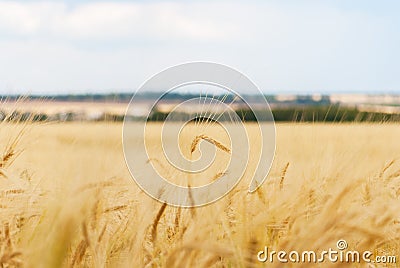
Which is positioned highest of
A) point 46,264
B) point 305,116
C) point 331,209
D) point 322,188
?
point 305,116

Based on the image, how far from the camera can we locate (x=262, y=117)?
1.31 metres

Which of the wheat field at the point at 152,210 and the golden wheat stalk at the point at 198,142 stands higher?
the golden wheat stalk at the point at 198,142

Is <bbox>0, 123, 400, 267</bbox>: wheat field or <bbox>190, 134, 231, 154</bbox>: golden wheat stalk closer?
<bbox>0, 123, 400, 267</bbox>: wheat field

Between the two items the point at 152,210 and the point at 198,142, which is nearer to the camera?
the point at 152,210

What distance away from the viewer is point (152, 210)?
114 cm

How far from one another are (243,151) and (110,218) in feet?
1.02

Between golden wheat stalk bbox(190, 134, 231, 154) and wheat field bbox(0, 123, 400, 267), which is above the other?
golden wheat stalk bbox(190, 134, 231, 154)

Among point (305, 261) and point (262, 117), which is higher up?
point (262, 117)

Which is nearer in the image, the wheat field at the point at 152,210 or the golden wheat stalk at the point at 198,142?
the wheat field at the point at 152,210

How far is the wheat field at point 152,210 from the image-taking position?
0.95 meters

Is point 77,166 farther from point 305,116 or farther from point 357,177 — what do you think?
point 305,116

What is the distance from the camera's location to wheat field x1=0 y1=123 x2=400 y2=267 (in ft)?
3.12

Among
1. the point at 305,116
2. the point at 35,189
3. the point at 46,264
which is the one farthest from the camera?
the point at 305,116

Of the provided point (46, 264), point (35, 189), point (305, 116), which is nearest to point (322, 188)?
point (305, 116)
